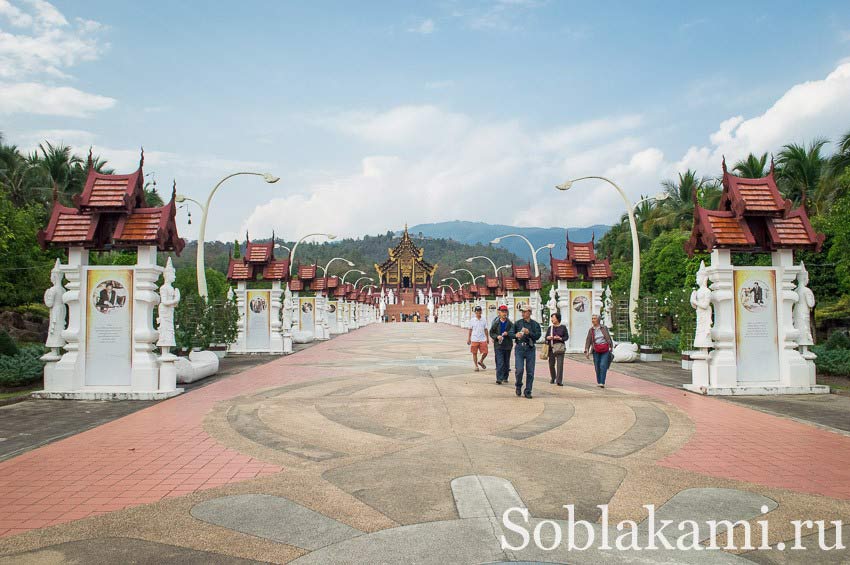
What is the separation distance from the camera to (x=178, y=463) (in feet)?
22.2

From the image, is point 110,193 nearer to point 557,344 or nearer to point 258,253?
point 557,344

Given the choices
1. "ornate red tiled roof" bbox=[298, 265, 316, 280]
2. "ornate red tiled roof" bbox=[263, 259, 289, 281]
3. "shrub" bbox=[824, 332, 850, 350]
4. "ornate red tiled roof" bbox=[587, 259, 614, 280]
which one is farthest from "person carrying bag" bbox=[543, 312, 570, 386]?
"ornate red tiled roof" bbox=[298, 265, 316, 280]

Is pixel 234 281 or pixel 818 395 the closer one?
pixel 818 395

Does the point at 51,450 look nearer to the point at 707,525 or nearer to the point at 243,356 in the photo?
the point at 707,525

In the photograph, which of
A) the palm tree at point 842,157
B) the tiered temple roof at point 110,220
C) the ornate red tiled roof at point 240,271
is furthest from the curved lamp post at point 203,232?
the palm tree at point 842,157

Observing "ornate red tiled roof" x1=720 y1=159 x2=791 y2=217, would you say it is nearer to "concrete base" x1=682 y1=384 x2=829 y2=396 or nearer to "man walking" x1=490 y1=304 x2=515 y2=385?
"concrete base" x1=682 y1=384 x2=829 y2=396

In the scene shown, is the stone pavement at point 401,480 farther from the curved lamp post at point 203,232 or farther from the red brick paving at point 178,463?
the curved lamp post at point 203,232

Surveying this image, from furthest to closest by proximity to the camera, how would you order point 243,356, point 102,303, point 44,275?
point 243,356 < point 44,275 < point 102,303

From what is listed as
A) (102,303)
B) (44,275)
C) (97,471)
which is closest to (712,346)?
(97,471)

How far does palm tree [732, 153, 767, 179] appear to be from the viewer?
119ft

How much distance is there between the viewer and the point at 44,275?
71.3 ft

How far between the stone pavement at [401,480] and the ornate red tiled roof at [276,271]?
47.1ft

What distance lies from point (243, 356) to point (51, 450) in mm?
15969

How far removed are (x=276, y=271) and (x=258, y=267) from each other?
35.4 inches
